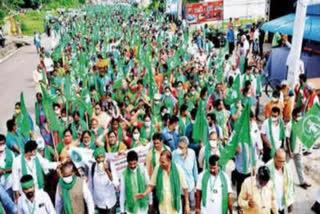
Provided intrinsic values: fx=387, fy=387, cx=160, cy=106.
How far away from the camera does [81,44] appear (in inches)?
682

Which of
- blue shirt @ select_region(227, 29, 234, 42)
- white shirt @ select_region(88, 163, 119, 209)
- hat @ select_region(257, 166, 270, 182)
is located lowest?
white shirt @ select_region(88, 163, 119, 209)

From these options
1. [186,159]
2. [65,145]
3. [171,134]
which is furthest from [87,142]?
[186,159]

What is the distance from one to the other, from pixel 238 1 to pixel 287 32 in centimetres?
1521

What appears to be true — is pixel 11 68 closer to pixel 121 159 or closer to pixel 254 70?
pixel 254 70

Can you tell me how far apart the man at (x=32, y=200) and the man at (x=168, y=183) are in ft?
3.63

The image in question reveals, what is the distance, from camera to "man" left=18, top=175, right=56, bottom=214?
4094mm

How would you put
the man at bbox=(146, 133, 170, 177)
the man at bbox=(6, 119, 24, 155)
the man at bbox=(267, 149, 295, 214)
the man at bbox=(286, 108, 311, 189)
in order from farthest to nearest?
the man at bbox=(286, 108, 311, 189) → the man at bbox=(6, 119, 24, 155) → the man at bbox=(146, 133, 170, 177) → the man at bbox=(267, 149, 295, 214)

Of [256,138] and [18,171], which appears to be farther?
[256,138]

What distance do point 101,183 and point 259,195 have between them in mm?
1994

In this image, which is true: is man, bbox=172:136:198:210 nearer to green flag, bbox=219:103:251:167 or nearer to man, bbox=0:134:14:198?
green flag, bbox=219:103:251:167

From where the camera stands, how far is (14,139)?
19.5 ft

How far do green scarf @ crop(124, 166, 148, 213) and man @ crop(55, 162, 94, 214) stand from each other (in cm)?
45

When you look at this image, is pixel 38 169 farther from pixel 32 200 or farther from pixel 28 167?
pixel 32 200

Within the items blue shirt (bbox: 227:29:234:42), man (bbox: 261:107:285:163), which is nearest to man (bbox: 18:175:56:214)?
man (bbox: 261:107:285:163)
